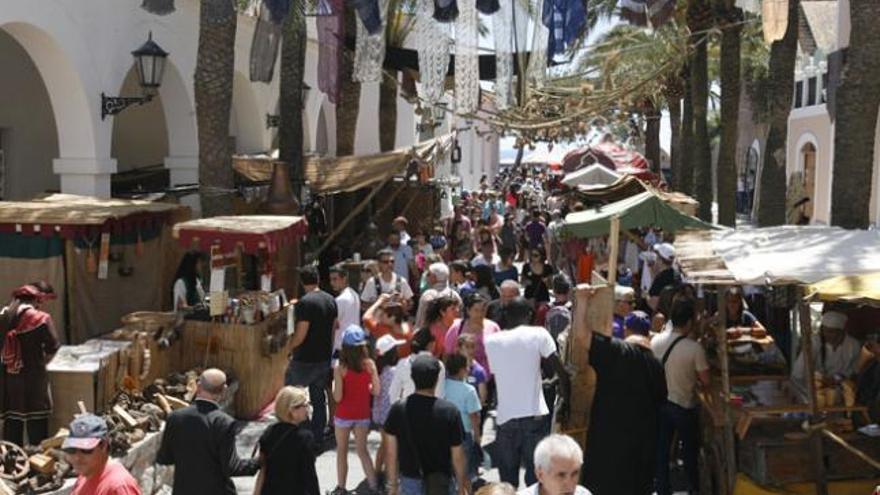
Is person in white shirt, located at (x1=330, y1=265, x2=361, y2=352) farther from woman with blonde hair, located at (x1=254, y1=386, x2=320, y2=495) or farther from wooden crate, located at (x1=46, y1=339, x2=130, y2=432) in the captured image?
woman with blonde hair, located at (x1=254, y1=386, x2=320, y2=495)

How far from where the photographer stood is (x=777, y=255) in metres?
7.55

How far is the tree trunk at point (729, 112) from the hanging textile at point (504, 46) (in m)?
4.23

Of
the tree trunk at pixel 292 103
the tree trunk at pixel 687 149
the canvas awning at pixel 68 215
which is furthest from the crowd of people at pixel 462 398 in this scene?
the tree trunk at pixel 687 149

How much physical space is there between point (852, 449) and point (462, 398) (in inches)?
99.2

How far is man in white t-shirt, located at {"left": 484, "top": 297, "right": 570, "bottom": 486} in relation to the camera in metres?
7.13

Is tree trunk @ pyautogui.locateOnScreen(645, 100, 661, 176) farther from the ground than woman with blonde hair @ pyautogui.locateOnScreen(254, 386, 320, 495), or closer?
farther from the ground

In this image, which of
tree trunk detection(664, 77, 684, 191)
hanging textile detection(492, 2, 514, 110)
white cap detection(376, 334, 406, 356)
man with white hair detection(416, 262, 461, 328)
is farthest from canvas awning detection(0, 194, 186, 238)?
tree trunk detection(664, 77, 684, 191)

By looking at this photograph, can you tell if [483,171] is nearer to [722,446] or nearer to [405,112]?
[405,112]

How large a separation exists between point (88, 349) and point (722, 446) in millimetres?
5280

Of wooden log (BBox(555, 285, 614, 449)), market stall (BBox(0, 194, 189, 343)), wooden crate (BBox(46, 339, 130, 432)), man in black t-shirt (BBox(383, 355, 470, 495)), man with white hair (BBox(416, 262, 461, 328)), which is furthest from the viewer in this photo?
market stall (BBox(0, 194, 189, 343))

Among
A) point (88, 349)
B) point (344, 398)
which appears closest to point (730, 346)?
point (344, 398)

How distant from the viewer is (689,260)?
7625mm

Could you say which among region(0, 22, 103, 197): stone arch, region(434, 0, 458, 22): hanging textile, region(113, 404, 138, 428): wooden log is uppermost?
region(434, 0, 458, 22): hanging textile

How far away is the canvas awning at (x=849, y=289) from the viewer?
626 centimetres
